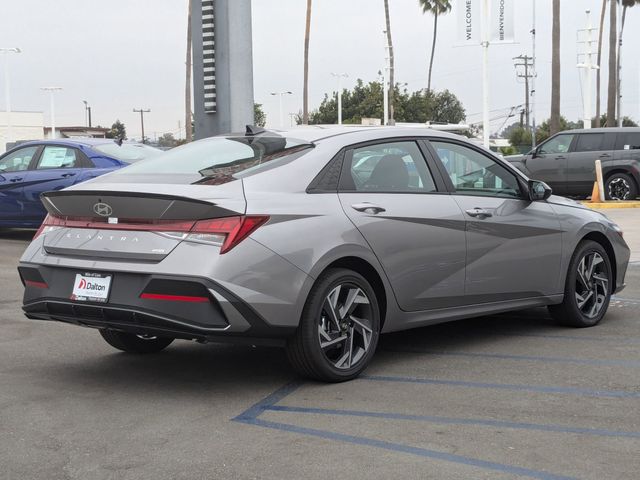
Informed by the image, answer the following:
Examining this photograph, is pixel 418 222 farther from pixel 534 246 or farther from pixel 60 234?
pixel 60 234

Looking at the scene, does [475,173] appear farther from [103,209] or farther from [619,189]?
[619,189]

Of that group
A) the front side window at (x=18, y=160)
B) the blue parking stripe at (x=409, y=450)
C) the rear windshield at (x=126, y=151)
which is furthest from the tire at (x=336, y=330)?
the front side window at (x=18, y=160)

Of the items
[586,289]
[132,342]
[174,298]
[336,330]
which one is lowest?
[132,342]

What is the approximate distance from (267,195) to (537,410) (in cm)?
186

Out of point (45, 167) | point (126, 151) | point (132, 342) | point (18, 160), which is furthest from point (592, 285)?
point (18, 160)

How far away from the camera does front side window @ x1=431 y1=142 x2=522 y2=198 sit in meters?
6.93

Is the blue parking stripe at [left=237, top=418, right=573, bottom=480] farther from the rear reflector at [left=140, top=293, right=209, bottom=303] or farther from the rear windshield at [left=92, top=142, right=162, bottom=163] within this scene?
the rear windshield at [left=92, top=142, right=162, bottom=163]

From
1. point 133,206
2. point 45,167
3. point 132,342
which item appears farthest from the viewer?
point 45,167

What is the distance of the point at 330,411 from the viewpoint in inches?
209

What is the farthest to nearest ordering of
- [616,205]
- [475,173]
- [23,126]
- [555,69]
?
[23,126], [555,69], [616,205], [475,173]

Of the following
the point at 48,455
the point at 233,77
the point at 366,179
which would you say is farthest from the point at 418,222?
the point at 233,77

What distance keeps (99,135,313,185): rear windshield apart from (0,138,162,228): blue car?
7.94m

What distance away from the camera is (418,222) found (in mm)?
6434

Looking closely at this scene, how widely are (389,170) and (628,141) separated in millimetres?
18526
